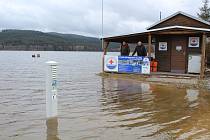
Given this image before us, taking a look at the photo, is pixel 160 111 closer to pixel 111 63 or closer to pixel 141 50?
pixel 141 50

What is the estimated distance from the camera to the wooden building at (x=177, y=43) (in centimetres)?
1970

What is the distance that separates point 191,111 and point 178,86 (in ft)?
20.8

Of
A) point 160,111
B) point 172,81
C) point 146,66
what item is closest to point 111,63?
point 146,66

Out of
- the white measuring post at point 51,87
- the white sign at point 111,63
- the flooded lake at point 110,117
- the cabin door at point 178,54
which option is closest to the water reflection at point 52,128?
the flooded lake at point 110,117

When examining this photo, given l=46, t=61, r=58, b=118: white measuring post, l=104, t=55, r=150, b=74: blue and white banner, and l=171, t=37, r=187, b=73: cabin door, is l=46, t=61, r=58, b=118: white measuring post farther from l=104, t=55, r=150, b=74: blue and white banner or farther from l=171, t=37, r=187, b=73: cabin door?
l=171, t=37, r=187, b=73: cabin door

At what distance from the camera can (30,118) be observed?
9.16 m

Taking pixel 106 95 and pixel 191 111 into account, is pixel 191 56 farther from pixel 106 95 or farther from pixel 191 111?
pixel 191 111

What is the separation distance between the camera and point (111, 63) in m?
22.5

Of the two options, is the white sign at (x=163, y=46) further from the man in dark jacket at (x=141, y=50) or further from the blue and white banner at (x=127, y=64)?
the blue and white banner at (x=127, y=64)

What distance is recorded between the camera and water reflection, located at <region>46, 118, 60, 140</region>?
284 inches

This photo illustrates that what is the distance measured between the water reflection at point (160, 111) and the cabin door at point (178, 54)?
6.01m

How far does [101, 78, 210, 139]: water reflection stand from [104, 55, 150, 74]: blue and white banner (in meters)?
5.26

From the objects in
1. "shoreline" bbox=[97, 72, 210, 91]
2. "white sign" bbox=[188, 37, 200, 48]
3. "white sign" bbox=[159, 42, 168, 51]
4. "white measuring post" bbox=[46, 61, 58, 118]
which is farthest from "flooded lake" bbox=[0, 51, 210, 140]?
"white sign" bbox=[159, 42, 168, 51]

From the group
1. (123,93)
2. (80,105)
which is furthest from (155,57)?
(80,105)
